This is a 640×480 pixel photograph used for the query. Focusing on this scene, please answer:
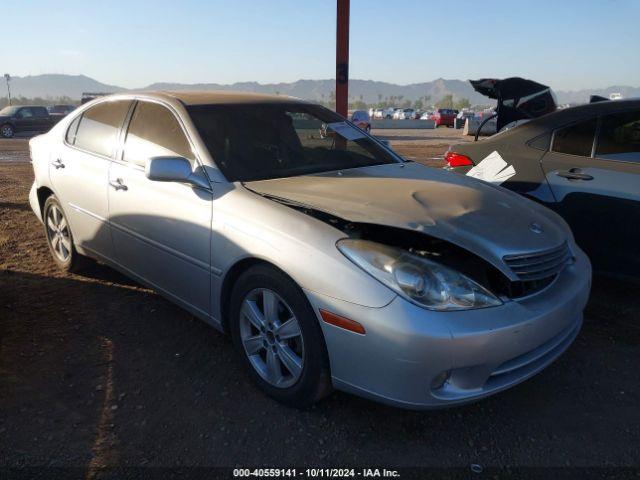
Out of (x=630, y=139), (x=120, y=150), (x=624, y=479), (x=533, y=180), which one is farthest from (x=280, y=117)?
(x=624, y=479)

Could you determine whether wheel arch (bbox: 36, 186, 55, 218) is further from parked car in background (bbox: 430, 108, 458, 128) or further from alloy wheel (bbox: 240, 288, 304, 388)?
parked car in background (bbox: 430, 108, 458, 128)

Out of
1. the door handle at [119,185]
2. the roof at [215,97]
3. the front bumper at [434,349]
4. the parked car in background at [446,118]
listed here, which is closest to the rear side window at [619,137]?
the front bumper at [434,349]

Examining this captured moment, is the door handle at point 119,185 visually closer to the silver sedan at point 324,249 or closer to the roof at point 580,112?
the silver sedan at point 324,249

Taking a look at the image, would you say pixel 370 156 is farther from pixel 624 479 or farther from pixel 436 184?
pixel 624 479

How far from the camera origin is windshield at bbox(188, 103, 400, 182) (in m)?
3.22

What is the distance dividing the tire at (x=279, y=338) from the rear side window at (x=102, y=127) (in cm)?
173

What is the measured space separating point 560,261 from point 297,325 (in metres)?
1.43

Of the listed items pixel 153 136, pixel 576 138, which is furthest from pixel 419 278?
pixel 576 138

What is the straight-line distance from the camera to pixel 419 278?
2283mm

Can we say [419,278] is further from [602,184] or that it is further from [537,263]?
[602,184]

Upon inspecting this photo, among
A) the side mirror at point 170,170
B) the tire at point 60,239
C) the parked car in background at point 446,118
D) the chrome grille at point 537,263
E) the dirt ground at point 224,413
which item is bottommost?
the parked car in background at point 446,118

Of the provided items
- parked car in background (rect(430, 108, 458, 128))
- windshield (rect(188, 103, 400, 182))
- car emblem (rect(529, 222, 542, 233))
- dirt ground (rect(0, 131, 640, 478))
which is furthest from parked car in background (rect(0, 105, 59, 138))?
parked car in background (rect(430, 108, 458, 128))

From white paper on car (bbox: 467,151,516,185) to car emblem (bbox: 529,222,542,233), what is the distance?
1644 mm

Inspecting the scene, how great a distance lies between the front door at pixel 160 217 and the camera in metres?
3.03
